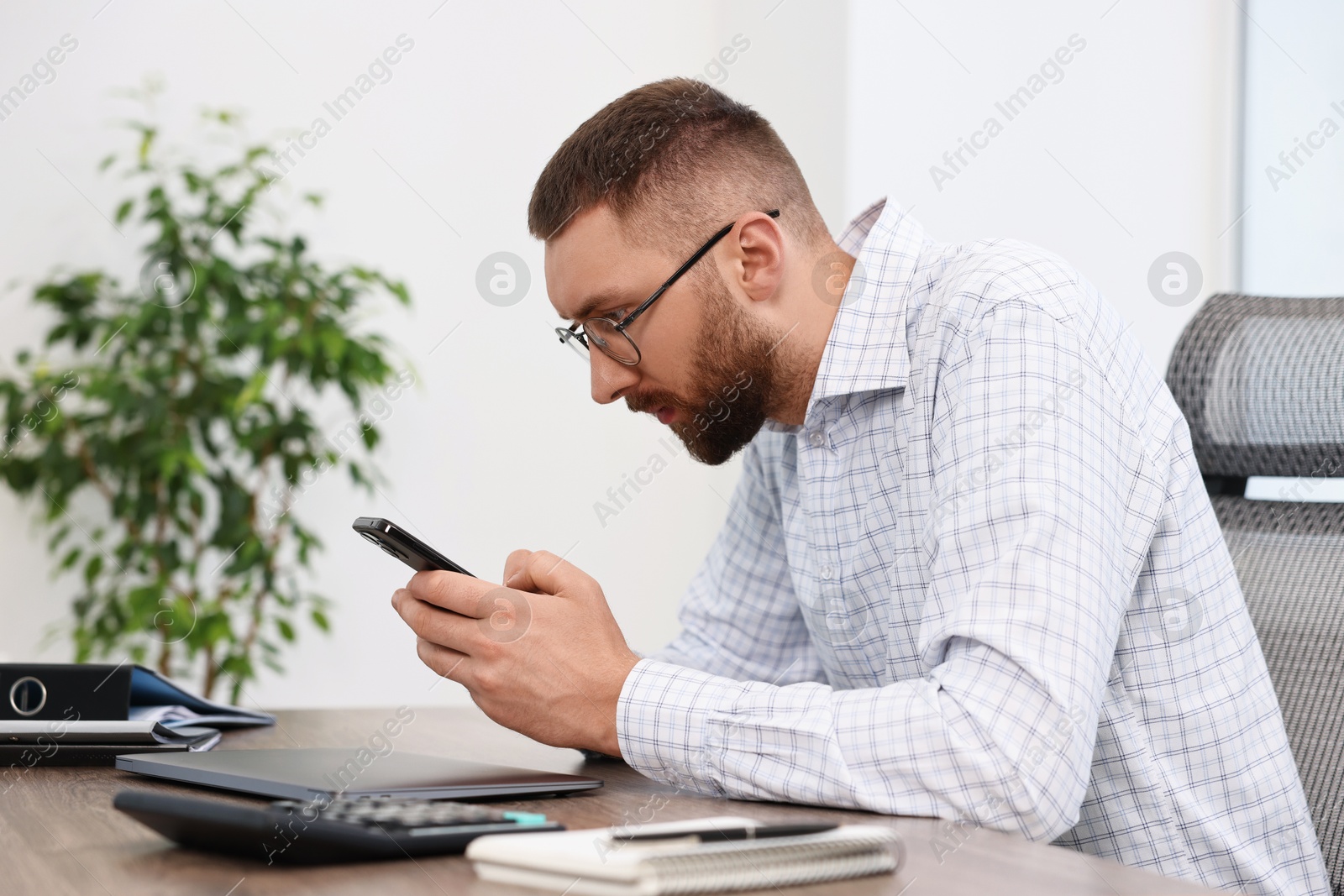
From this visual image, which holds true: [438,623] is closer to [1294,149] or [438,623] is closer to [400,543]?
[400,543]

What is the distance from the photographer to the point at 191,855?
583 mm

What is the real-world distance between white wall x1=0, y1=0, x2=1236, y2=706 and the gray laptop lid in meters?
1.83

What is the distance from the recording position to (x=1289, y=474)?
1.11 meters

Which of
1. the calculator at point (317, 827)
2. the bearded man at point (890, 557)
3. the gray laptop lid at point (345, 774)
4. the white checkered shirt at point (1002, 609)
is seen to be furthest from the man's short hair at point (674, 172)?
the calculator at point (317, 827)

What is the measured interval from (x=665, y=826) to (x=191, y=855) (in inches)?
9.8

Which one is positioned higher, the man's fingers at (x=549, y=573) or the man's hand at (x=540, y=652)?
the man's fingers at (x=549, y=573)

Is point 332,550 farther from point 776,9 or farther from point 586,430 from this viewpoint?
point 776,9

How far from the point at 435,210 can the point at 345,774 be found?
2160mm

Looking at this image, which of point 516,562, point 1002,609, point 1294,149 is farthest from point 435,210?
point 1002,609

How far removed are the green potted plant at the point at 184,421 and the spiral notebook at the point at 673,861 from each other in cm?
184

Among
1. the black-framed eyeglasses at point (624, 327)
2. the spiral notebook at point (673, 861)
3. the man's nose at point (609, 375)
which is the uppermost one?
the black-framed eyeglasses at point (624, 327)

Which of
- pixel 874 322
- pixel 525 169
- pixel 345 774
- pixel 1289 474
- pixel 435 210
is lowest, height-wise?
pixel 345 774

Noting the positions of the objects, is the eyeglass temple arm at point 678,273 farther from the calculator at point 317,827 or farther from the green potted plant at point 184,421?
the green potted plant at point 184,421

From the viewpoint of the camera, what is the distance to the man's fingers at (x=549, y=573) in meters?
0.90
